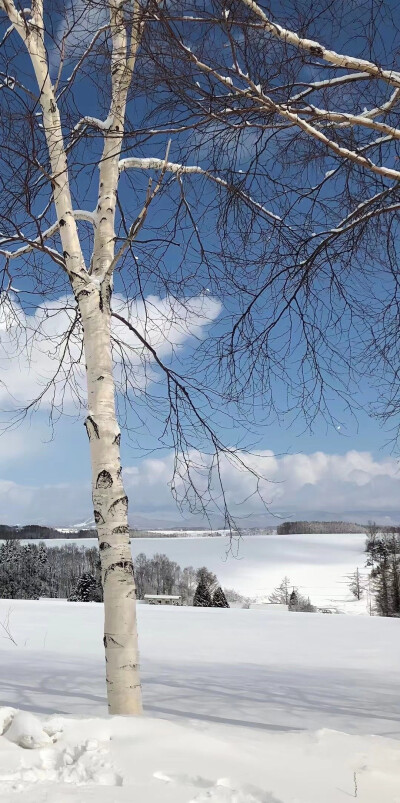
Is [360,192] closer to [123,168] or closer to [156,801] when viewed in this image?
[123,168]

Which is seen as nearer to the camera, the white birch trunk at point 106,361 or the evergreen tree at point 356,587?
the white birch trunk at point 106,361

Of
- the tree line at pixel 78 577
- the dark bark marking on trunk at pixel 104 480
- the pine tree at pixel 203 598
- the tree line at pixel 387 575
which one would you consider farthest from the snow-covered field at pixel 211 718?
the tree line at pixel 387 575

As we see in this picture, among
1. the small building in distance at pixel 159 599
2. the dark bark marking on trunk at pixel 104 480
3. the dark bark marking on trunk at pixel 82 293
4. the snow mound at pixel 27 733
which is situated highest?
the dark bark marking on trunk at pixel 82 293

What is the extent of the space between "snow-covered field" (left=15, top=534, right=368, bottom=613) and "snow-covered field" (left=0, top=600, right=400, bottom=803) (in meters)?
46.2

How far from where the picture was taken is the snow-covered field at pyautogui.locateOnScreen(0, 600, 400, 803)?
2.02 meters

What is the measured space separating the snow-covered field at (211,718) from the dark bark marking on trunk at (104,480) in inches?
47.2

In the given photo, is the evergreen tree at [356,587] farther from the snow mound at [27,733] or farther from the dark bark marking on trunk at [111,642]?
the snow mound at [27,733]

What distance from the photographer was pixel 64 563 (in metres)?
68.4

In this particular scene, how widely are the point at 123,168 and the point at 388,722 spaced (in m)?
5.43

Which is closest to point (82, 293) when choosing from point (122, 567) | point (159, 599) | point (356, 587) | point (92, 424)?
point (92, 424)

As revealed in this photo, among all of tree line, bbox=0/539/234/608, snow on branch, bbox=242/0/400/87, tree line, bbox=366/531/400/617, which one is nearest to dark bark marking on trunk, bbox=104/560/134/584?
snow on branch, bbox=242/0/400/87

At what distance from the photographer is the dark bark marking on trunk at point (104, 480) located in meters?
3.44

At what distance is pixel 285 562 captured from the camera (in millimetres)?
80062

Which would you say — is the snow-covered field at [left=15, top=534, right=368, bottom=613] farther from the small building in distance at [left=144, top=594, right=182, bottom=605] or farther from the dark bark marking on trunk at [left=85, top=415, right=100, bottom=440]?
the dark bark marking on trunk at [left=85, top=415, right=100, bottom=440]
